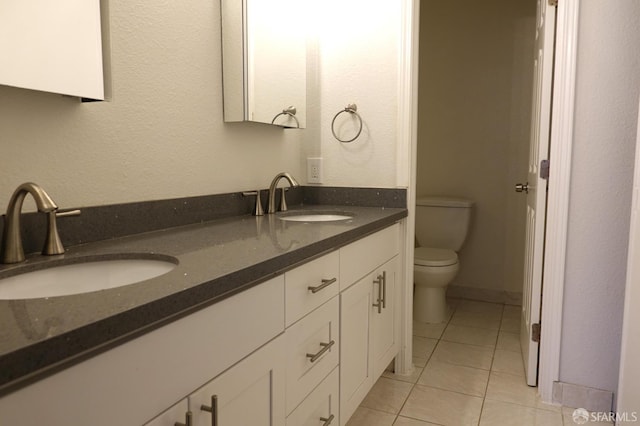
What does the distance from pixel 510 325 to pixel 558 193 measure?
128 cm

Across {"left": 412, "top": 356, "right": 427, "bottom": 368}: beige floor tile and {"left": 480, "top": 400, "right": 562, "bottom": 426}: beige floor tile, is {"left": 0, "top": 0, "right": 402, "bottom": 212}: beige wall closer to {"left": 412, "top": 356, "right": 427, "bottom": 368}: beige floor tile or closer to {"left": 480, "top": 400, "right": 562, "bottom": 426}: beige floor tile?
{"left": 412, "top": 356, "right": 427, "bottom": 368}: beige floor tile

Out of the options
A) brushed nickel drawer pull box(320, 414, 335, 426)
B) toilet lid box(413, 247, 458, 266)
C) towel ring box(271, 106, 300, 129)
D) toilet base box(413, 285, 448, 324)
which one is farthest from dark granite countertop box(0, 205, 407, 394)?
toilet base box(413, 285, 448, 324)

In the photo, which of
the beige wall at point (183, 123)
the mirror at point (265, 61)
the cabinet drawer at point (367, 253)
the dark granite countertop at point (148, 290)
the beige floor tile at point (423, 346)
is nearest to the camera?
the dark granite countertop at point (148, 290)

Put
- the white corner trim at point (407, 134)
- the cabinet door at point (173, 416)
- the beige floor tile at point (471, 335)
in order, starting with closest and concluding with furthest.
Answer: the cabinet door at point (173, 416), the white corner trim at point (407, 134), the beige floor tile at point (471, 335)

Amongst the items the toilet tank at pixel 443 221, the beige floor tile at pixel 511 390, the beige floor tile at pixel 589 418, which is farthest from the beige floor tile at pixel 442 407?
the toilet tank at pixel 443 221

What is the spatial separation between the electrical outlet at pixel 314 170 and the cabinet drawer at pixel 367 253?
0.46m

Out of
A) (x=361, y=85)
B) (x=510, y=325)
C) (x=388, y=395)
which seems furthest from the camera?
(x=510, y=325)

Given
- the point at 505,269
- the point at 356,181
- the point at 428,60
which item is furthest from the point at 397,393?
the point at 428,60

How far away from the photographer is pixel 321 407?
136cm

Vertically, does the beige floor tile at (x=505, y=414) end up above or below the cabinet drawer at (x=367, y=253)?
below

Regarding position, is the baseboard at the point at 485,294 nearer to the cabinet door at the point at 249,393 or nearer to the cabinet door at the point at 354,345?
the cabinet door at the point at 354,345

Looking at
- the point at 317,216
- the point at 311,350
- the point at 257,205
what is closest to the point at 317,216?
the point at 317,216

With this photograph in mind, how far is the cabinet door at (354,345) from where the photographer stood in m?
1.50

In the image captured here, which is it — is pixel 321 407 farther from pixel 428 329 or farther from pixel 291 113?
pixel 428 329
